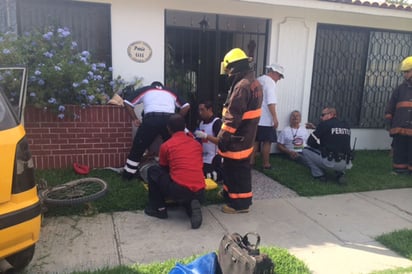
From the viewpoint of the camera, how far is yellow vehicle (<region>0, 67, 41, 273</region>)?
2.30m

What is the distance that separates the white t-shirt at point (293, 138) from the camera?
6.72m

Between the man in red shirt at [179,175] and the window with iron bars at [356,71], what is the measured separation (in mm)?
4237

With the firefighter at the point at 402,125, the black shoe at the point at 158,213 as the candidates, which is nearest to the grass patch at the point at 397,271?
the black shoe at the point at 158,213

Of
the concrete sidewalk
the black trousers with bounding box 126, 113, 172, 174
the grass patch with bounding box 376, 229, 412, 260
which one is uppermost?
the black trousers with bounding box 126, 113, 172, 174

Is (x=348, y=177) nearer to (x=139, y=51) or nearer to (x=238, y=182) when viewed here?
(x=238, y=182)

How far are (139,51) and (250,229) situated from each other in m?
3.67

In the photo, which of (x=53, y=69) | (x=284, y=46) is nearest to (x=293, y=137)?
(x=284, y=46)

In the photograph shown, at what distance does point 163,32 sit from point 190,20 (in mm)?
1048

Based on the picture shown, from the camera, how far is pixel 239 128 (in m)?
4.07

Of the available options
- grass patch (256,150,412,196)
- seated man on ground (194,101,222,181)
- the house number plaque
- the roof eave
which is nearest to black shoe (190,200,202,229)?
seated man on ground (194,101,222,181)

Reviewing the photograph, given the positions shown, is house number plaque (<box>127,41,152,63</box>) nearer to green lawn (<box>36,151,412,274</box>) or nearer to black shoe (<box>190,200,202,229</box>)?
green lawn (<box>36,151,412,274</box>)

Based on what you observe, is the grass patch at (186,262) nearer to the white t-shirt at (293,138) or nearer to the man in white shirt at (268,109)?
the man in white shirt at (268,109)

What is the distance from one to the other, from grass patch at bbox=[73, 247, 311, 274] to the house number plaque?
389cm

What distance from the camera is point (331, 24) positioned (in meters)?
7.02
